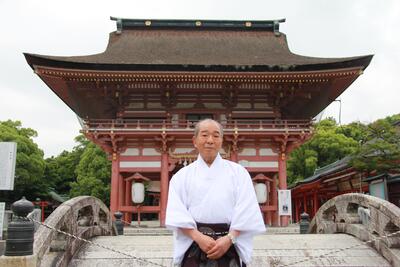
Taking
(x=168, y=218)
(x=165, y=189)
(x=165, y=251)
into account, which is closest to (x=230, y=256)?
(x=168, y=218)

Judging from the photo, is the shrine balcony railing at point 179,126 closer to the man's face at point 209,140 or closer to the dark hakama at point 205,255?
the man's face at point 209,140

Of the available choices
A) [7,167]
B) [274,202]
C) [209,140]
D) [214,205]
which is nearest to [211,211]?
[214,205]

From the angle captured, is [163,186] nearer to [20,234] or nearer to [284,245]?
[284,245]

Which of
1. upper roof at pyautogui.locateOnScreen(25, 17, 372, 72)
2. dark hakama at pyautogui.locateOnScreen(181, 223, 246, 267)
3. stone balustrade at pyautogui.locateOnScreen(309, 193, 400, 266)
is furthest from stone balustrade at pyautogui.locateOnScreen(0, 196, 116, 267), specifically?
upper roof at pyautogui.locateOnScreen(25, 17, 372, 72)

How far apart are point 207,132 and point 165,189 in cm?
1150

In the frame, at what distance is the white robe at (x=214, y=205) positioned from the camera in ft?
9.03

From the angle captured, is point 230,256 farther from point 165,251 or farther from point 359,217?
point 359,217

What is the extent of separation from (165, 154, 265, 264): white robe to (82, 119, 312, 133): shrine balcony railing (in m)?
10.8

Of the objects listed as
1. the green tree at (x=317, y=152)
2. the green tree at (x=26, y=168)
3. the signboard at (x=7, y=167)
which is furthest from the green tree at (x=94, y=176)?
the signboard at (x=7, y=167)

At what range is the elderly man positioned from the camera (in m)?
2.71

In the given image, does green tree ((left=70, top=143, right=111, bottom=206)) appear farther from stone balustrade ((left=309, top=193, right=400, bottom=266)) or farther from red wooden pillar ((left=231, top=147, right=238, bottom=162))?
stone balustrade ((left=309, top=193, right=400, bottom=266))

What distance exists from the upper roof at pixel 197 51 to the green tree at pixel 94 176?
15.6 m

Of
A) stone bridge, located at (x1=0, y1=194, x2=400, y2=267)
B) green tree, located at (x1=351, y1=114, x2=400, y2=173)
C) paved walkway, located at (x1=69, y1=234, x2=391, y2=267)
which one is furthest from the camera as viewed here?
green tree, located at (x1=351, y1=114, x2=400, y2=173)

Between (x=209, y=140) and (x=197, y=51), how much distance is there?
Result: 48.3 ft
